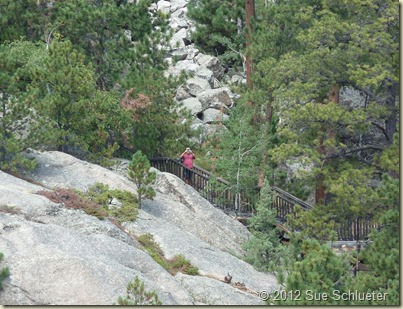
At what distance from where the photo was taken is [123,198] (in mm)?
22938

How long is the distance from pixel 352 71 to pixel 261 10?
7.87 m

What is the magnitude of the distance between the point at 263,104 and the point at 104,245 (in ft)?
42.2

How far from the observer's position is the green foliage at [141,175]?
75.4 feet

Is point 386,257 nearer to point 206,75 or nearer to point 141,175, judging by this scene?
point 141,175

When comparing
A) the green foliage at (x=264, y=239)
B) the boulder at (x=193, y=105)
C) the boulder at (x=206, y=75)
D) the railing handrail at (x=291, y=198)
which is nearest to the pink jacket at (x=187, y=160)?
the railing handrail at (x=291, y=198)

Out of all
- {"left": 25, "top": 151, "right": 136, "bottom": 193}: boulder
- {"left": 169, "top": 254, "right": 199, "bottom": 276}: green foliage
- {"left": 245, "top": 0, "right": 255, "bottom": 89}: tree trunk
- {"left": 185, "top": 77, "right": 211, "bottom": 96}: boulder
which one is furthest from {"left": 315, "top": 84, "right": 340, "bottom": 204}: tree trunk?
{"left": 185, "top": 77, "right": 211, "bottom": 96}: boulder

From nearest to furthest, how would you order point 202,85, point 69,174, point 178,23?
point 69,174, point 202,85, point 178,23

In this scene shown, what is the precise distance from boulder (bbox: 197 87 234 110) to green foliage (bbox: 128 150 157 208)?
18062 mm

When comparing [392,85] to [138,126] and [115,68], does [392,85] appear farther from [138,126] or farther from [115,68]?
[115,68]

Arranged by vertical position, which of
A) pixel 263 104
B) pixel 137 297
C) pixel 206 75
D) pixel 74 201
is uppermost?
pixel 206 75

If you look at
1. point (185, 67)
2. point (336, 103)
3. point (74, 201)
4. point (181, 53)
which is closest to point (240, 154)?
point (336, 103)

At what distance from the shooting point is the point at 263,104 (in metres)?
30.4

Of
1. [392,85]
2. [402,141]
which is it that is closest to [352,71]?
[392,85]

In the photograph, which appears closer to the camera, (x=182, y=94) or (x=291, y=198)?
(x=291, y=198)
